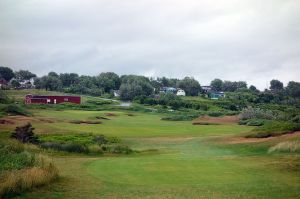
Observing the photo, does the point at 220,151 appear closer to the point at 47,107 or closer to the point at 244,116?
the point at 244,116

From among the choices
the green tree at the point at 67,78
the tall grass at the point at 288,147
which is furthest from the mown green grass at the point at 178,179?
the green tree at the point at 67,78

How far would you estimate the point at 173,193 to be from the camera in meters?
17.3

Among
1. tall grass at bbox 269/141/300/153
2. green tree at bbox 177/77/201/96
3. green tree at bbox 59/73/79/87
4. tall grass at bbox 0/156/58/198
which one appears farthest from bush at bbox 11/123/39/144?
green tree at bbox 59/73/79/87

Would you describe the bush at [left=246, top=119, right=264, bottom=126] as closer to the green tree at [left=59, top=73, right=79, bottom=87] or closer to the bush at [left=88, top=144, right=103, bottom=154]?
the bush at [left=88, top=144, right=103, bottom=154]

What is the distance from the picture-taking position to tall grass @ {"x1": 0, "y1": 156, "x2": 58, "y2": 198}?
17.0 meters

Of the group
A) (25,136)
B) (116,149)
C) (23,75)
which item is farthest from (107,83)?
(116,149)

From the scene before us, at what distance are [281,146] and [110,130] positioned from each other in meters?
28.1

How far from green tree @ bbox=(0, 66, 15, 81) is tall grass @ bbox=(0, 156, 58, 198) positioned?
16329 cm

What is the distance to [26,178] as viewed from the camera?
18047mm

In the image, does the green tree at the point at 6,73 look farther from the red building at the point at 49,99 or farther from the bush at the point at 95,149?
the bush at the point at 95,149

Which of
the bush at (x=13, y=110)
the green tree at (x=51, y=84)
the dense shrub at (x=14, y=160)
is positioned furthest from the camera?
the green tree at (x=51, y=84)

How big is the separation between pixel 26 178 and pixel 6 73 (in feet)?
558

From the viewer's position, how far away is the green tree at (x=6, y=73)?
176 metres

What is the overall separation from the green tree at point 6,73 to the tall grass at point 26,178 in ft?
536
